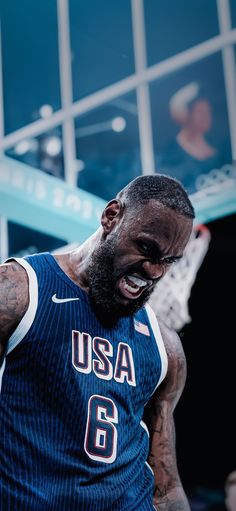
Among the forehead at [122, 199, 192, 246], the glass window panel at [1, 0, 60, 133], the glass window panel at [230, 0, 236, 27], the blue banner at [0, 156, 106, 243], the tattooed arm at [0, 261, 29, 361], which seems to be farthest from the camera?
the glass window panel at [1, 0, 60, 133]

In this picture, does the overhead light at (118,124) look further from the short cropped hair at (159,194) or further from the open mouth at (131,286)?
the open mouth at (131,286)

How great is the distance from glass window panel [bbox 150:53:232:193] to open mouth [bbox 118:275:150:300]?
6.40 ft

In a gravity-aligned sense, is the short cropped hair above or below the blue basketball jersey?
above

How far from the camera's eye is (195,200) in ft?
12.2

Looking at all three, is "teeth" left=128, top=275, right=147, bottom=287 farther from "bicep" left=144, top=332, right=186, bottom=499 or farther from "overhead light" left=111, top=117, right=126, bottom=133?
"overhead light" left=111, top=117, right=126, bottom=133

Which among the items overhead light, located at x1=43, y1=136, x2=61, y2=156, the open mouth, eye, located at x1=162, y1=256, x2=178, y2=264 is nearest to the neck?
the open mouth

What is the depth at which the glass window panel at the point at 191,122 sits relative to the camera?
380cm

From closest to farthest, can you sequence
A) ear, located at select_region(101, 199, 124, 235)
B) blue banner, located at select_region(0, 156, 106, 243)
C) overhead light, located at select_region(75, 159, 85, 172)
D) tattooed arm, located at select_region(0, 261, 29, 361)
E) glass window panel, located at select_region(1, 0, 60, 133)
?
1. tattooed arm, located at select_region(0, 261, 29, 361)
2. ear, located at select_region(101, 199, 124, 235)
3. blue banner, located at select_region(0, 156, 106, 243)
4. overhead light, located at select_region(75, 159, 85, 172)
5. glass window panel, located at select_region(1, 0, 60, 133)

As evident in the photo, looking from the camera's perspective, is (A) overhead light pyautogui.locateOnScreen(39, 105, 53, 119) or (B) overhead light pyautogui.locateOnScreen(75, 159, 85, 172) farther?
(A) overhead light pyautogui.locateOnScreen(39, 105, 53, 119)

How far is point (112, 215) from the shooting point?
1.99 m

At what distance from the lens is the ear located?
1964 mm

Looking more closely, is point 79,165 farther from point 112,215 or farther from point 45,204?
point 112,215

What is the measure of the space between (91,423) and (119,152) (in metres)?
2.82

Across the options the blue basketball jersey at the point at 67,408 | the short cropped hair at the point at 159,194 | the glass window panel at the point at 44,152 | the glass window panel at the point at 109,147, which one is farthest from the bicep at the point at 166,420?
the glass window panel at the point at 44,152
